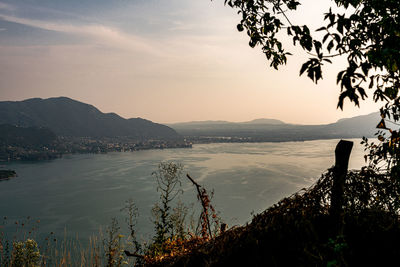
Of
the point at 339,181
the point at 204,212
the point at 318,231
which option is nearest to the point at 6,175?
the point at 204,212

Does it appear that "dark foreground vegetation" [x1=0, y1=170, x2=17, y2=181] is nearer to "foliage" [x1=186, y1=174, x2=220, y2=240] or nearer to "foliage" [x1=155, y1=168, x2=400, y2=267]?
"foliage" [x1=186, y1=174, x2=220, y2=240]

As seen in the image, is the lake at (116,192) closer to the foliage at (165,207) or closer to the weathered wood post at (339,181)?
the foliage at (165,207)

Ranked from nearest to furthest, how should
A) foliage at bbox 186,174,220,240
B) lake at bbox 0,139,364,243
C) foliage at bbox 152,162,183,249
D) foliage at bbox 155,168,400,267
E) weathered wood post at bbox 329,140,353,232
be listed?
foliage at bbox 155,168,400,267 → weathered wood post at bbox 329,140,353,232 → foliage at bbox 186,174,220,240 → foliage at bbox 152,162,183,249 → lake at bbox 0,139,364,243

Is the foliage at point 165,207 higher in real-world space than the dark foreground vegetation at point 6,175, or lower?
higher

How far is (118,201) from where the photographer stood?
45.5 m

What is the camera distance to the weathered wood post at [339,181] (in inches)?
67.1

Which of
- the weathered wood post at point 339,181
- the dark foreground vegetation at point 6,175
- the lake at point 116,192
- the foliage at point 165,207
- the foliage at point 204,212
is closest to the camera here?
the weathered wood post at point 339,181

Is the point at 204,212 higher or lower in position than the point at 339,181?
lower

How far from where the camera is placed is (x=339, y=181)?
1731mm

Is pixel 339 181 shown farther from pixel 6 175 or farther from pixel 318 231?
pixel 6 175

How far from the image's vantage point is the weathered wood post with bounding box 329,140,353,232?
1.70m

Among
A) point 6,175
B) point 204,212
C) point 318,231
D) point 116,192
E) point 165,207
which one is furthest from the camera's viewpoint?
point 6,175

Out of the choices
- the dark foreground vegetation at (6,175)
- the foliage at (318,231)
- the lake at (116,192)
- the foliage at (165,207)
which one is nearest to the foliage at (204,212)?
the foliage at (318,231)

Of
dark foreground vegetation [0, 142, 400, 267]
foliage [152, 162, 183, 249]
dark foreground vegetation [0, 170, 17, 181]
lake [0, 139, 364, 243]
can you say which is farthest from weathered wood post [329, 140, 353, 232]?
dark foreground vegetation [0, 170, 17, 181]
